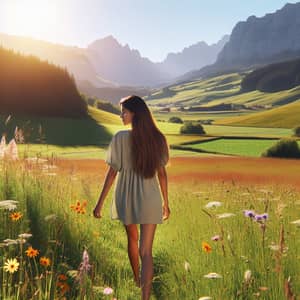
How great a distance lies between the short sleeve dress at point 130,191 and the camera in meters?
3.83

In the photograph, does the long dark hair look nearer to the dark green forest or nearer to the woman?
the woman

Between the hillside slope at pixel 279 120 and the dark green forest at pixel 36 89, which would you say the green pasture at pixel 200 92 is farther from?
the dark green forest at pixel 36 89

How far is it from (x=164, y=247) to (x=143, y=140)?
197 centimetres

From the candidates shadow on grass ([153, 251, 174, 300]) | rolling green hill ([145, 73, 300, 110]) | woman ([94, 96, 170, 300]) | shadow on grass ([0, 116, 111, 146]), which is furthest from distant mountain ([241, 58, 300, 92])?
woman ([94, 96, 170, 300])

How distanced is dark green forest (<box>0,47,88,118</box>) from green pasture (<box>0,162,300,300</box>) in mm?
18931

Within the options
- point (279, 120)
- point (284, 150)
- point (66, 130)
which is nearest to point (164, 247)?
point (284, 150)

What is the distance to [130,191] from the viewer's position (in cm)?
387

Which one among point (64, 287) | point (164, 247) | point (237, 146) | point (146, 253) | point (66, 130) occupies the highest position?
point (66, 130)

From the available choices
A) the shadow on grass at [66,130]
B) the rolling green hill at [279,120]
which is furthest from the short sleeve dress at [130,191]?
the rolling green hill at [279,120]

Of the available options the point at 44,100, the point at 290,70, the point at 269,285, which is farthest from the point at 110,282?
the point at 290,70

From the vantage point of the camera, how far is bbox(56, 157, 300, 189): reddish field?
380 inches

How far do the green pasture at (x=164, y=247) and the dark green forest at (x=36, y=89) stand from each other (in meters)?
18.9

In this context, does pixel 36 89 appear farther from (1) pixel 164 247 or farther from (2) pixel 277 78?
(2) pixel 277 78

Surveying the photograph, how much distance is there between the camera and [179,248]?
16.3 ft
